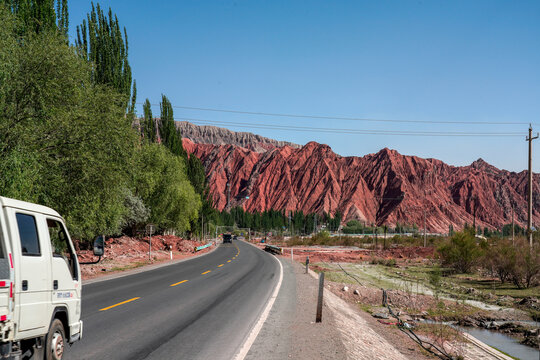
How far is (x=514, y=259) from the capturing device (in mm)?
29250

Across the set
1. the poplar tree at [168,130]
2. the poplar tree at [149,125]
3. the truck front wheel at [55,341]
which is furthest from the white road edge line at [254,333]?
the poplar tree at [168,130]

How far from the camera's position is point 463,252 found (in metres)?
38.7

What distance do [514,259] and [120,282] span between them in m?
24.5

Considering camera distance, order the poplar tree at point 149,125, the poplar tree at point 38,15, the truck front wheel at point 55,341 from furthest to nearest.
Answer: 1. the poplar tree at point 149,125
2. the poplar tree at point 38,15
3. the truck front wheel at point 55,341

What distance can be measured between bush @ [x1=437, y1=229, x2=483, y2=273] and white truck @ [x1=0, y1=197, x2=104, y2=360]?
1459 inches

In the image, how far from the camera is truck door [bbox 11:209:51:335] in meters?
5.45

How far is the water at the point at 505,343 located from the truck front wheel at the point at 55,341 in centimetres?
1175

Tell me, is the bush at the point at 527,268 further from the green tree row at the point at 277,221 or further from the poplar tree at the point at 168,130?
the green tree row at the point at 277,221

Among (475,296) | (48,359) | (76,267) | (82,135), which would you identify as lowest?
(475,296)

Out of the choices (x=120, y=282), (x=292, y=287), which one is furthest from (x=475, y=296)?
(x=120, y=282)

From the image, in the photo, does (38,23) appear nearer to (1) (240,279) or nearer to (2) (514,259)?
(1) (240,279)

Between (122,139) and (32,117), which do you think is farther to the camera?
(122,139)

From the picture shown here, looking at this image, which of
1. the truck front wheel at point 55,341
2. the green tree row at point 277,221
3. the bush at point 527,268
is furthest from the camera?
the green tree row at point 277,221

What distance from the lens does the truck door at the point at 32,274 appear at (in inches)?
215
